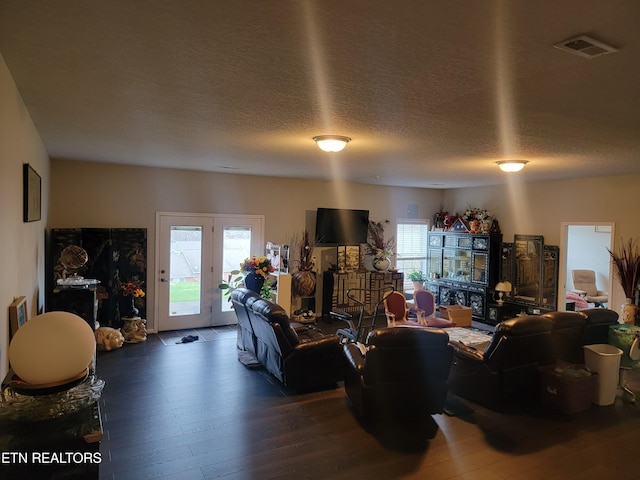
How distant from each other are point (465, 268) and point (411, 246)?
1.36 metres

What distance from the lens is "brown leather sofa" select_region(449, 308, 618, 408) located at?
13.7 ft

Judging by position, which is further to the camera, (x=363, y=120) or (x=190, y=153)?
(x=190, y=153)

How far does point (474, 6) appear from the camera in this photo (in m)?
1.59

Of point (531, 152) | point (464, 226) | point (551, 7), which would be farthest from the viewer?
point (464, 226)

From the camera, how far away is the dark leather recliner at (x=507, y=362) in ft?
13.7

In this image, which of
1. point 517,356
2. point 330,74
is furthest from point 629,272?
point 330,74

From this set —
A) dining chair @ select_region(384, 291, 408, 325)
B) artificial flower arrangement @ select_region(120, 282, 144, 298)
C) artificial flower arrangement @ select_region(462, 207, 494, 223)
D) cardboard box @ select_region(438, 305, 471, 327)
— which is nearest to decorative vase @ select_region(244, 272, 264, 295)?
artificial flower arrangement @ select_region(120, 282, 144, 298)

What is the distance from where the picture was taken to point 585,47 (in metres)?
1.91

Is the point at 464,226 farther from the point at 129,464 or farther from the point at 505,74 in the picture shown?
the point at 129,464

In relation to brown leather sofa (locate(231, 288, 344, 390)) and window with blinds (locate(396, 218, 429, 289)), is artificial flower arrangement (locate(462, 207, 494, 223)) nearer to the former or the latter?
window with blinds (locate(396, 218, 429, 289))

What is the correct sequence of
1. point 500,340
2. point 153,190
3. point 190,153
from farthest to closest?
point 153,190 < point 190,153 < point 500,340

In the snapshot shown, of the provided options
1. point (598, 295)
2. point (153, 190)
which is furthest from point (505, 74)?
point (598, 295)

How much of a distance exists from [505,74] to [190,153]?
13.0 ft

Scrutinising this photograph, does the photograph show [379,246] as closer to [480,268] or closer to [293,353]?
[480,268]
